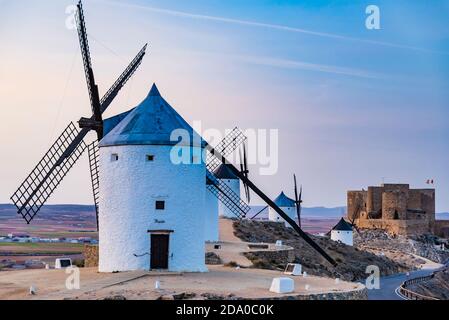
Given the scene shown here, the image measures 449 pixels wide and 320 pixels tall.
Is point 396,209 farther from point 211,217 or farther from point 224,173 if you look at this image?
point 211,217

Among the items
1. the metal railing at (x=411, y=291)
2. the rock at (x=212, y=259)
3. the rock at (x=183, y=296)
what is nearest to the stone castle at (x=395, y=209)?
the metal railing at (x=411, y=291)

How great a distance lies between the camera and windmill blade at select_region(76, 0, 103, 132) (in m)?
30.4

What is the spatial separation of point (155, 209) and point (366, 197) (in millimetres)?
64164

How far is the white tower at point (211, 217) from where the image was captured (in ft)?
136

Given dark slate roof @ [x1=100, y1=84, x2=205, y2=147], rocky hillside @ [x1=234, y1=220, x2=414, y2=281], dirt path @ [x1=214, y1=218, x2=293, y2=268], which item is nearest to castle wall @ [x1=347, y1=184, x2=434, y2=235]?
rocky hillside @ [x1=234, y1=220, x2=414, y2=281]

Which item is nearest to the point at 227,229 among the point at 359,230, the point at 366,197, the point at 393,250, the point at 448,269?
the point at 448,269

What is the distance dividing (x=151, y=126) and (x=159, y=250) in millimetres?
4238

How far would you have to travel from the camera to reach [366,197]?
8731 centimetres

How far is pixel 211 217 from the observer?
42.5 m

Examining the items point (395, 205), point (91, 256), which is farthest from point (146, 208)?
point (395, 205)

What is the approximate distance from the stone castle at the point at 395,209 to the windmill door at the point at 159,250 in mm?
56402

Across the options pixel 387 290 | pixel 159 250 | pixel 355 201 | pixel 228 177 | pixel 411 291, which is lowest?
pixel 387 290

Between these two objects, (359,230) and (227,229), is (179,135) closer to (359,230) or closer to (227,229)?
(227,229)

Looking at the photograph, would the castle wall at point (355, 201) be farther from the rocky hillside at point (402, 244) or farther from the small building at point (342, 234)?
the small building at point (342, 234)
